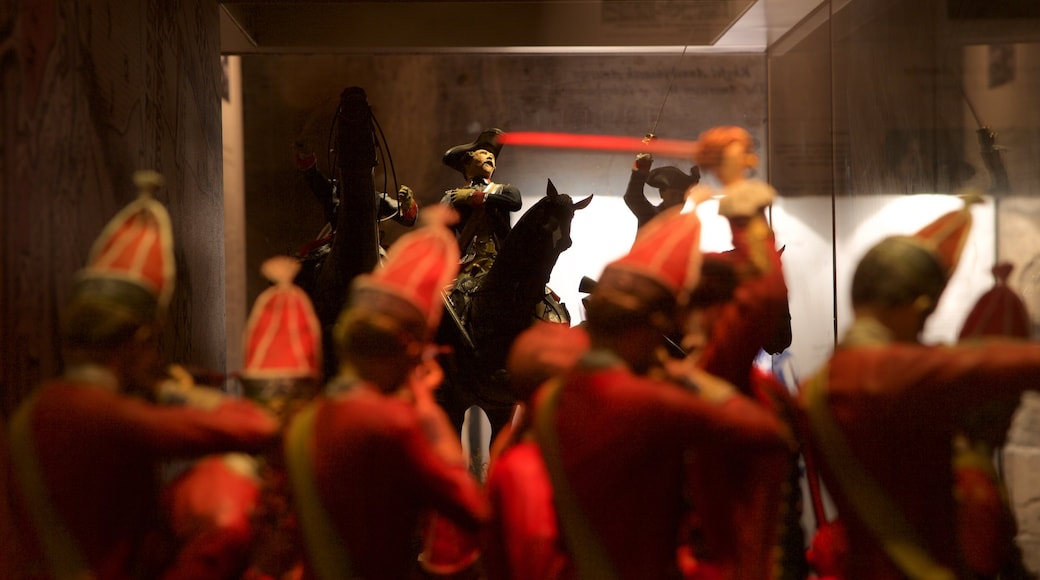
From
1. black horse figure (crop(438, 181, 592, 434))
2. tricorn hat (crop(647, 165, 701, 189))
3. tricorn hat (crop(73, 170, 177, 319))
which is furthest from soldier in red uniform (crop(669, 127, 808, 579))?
tricorn hat (crop(73, 170, 177, 319))

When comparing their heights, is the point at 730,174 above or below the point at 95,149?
below

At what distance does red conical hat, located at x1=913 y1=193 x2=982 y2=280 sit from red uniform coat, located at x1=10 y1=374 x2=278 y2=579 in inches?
65.1

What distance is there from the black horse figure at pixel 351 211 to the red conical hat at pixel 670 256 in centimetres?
106

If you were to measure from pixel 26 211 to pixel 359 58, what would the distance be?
1.52 meters

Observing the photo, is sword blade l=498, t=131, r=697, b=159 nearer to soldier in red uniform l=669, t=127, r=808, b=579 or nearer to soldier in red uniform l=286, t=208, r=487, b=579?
soldier in red uniform l=669, t=127, r=808, b=579

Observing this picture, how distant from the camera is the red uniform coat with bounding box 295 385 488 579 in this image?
83.7 inches

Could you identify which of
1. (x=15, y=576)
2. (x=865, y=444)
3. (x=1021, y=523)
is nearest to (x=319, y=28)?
(x=15, y=576)

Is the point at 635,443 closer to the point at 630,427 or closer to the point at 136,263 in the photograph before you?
the point at 630,427

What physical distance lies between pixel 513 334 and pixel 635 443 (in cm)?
164

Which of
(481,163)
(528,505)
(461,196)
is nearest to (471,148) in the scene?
(481,163)

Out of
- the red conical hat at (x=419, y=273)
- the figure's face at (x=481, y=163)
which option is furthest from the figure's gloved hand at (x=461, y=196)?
the red conical hat at (x=419, y=273)

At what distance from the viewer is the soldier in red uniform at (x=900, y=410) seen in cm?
218

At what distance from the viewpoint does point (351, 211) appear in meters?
3.15

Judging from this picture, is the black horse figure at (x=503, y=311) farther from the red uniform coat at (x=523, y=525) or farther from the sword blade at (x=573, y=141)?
the red uniform coat at (x=523, y=525)
